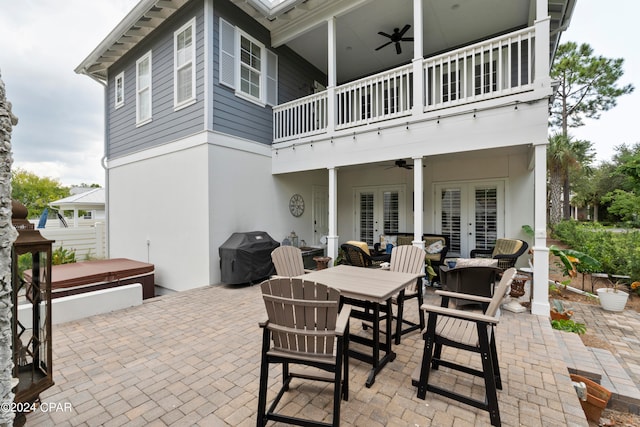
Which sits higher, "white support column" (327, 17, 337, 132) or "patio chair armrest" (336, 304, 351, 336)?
"white support column" (327, 17, 337, 132)

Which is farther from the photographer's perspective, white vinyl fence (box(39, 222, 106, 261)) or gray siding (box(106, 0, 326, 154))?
white vinyl fence (box(39, 222, 106, 261))

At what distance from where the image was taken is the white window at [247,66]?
20.3ft

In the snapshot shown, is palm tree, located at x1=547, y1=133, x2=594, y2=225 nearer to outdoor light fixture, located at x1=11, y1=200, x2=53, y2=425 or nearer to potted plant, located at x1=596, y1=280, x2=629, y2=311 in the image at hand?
potted plant, located at x1=596, y1=280, x2=629, y2=311

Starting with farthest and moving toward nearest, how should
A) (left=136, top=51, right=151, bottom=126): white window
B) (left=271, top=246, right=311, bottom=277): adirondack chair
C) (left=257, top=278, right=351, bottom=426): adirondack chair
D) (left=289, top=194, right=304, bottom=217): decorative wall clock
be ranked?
(left=289, top=194, right=304, bottom=217): decorative wall clock, (left=136, top=51, right=151, bottom=126): white window, (left=271, top=246, right=311, bottom=277): adirondack chair, (left=257, top=278, right=351, bottom=426): adirondack chair

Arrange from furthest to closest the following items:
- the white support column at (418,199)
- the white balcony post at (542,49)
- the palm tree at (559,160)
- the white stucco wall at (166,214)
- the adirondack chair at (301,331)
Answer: the palm tree at (559,160) < the white stucco wall at (166,214) < the white support column at (418,199) < the white balcony post at (542,49) < the adirondack chair at (301,331)

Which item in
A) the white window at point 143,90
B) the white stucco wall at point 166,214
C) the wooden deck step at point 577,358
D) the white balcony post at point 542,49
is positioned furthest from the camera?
the white window at point 143,90

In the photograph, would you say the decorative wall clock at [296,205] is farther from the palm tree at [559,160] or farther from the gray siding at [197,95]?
the palm tree at [559,160]

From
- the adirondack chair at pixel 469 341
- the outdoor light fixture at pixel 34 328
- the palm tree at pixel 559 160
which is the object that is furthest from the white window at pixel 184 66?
the palm tree at pixel 559 160

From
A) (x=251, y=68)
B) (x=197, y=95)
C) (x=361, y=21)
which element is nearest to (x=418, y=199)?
(x=361, y=21)

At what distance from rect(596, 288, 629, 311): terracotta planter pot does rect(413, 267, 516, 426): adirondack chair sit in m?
4.42

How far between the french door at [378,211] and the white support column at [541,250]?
14.1ft

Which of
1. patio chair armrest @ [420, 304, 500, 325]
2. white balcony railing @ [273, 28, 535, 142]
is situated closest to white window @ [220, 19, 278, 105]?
white balcony railing @ [273, 28, 535, 142]

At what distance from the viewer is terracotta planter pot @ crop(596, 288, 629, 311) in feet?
16.1

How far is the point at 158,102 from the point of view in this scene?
23.6 feet
